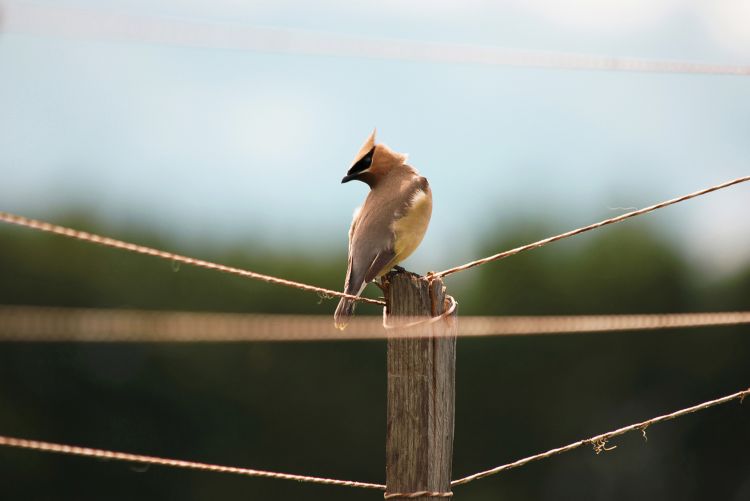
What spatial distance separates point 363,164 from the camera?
5840mm

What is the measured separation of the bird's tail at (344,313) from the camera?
14.8 ft

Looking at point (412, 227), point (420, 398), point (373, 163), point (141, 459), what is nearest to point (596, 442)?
point (420, 398)

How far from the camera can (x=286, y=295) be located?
96.5ft

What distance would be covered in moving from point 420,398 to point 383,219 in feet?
5.27

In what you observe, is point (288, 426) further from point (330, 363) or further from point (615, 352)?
point (615, 352)

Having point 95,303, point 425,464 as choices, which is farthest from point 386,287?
point 95,303

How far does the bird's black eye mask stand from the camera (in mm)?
5812

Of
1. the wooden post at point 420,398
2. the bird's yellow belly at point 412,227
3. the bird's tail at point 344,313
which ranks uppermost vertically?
the bird's yellow belly at point 412,227

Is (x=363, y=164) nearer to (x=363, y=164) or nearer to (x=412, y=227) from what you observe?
(x=363, y=164)

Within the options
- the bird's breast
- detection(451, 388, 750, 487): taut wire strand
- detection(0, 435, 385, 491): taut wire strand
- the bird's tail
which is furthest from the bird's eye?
detection(0, 435, 385, 491): taut wire strand

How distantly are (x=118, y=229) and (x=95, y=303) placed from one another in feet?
7.37

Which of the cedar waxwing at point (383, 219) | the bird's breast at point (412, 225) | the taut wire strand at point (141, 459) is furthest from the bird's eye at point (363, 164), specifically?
the taut wire strand at point (141, 459)

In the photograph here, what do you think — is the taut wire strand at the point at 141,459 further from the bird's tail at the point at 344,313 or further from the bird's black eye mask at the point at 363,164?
the bird's black eye mask at the point at 363,164

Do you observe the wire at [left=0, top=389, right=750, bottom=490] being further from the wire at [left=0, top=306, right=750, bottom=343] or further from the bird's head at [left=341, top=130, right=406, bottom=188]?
the bird's head at [left=341, top=130, right=406, bottom=188]
